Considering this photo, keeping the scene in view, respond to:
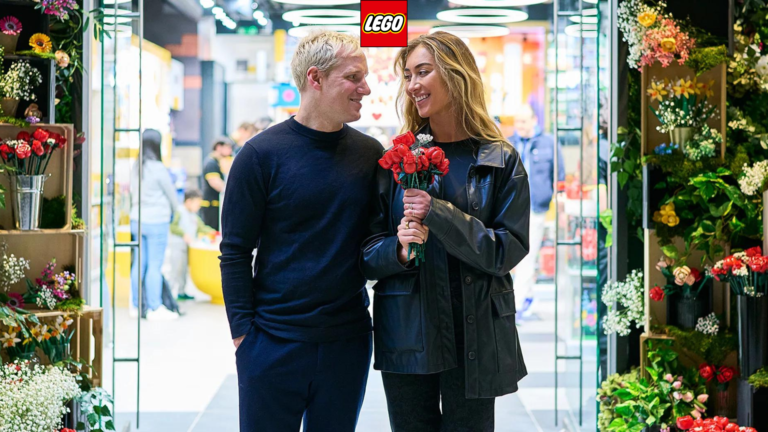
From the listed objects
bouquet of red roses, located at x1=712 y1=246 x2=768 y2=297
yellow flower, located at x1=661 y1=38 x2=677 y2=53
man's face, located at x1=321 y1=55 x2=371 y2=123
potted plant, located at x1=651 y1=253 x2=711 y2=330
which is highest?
yellow flower, located at x1=661 y1=38 x2=677 y2=53

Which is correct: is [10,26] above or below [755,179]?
above

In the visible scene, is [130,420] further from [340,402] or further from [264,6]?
[264,6]

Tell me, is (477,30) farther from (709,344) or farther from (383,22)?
(709,344)

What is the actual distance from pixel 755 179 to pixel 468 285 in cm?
165

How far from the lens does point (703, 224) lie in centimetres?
341

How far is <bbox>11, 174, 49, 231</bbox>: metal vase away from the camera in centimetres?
345

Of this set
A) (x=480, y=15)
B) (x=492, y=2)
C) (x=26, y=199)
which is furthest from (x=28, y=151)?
(x=480, y=15)

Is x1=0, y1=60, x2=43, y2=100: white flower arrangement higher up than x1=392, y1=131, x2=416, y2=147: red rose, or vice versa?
x1=0, y1=60, x2=43, y2=100: white flower arrangement

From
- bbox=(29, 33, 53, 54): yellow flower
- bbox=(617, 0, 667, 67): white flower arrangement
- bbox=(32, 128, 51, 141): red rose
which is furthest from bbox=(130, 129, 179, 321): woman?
bbox=(617, 0, 667, 67): white flower arrangement

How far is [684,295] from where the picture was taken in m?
3.54

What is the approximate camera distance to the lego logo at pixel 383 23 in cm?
387

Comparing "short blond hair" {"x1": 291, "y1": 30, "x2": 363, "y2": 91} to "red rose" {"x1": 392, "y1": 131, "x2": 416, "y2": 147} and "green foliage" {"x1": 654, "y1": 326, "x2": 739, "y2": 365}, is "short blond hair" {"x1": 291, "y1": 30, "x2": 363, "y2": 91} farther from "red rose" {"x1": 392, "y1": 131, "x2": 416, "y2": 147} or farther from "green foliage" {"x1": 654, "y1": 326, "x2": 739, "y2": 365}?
"green foliage" {"x1": 654, "y1": 326, "x2": 739, "y2": 365}

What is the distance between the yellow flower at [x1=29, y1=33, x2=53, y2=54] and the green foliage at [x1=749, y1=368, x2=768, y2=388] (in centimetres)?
318

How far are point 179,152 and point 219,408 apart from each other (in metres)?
4.73
